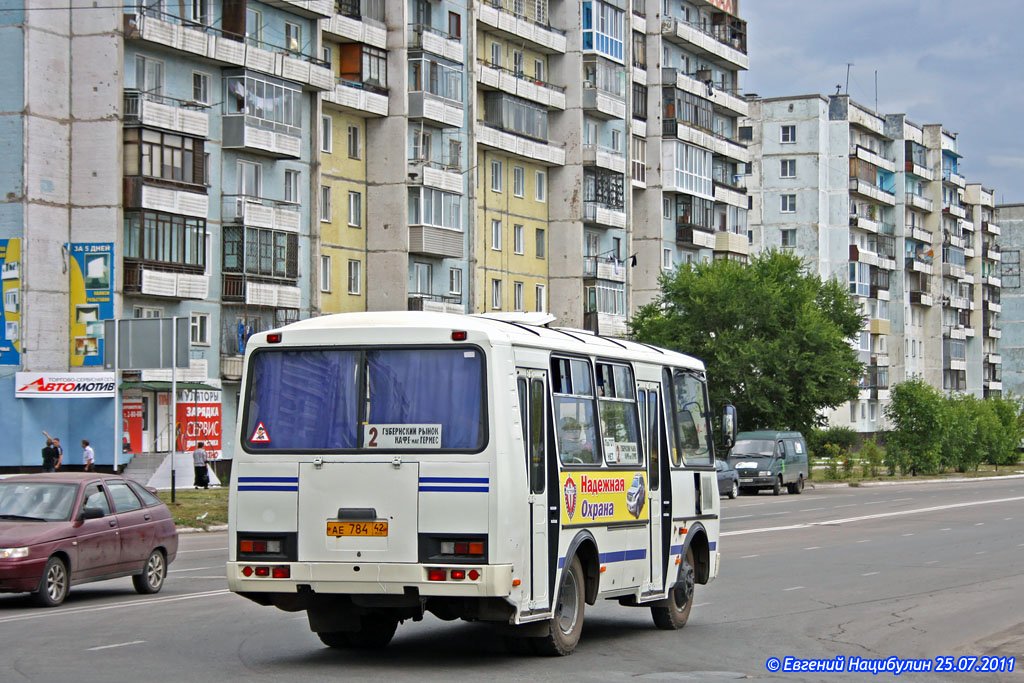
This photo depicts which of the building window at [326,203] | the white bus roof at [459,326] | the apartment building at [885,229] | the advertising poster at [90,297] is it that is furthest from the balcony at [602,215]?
the white bus roof at [459,326]

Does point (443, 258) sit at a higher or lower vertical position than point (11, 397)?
higher

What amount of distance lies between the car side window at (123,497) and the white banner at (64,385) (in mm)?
27579

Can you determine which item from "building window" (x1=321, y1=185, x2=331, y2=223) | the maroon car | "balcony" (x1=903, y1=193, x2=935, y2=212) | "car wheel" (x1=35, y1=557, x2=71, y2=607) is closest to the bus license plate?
the maroon car

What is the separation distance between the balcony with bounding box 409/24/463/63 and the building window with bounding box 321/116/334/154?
4.92 metres

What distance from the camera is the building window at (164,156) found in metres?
48.1

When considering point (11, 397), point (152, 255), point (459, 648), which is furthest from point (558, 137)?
point (459, 648)

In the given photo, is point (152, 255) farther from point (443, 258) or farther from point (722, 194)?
point (722, 194)

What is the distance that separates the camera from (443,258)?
63938mm

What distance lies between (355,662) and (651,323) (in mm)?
56644

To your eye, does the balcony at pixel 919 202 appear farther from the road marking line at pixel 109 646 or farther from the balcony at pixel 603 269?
the road marking line at pixel 109 646

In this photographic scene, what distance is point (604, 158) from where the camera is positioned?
75000 mm

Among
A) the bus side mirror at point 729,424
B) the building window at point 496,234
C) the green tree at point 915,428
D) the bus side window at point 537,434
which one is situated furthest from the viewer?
the green tree at point 915,428

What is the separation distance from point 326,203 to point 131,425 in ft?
43.8

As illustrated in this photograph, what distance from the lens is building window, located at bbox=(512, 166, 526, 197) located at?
70.8m
